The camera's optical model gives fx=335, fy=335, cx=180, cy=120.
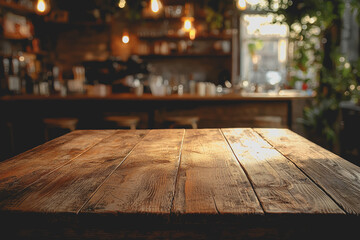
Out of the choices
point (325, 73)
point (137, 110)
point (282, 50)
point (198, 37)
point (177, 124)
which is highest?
point (198, 37)

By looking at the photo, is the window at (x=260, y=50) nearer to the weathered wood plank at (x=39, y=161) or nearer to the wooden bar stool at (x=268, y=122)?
the wooden bar stool at (x=268, y=122)

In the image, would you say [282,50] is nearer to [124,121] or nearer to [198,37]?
[198,37]

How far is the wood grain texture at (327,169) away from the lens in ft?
3.26

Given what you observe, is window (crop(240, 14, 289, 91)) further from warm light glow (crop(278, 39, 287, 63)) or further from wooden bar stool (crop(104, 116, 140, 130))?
wooden bar stool (crop(104, 116, 140, 130))

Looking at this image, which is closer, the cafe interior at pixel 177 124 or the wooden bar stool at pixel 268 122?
the cafe interior at pixel 177 124

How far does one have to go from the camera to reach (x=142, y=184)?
114 centimetres

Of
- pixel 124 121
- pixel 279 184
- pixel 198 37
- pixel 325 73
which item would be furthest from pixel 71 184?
pixel 198 37

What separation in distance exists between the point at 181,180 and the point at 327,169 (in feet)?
1.91

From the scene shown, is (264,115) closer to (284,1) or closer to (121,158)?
(284,1)

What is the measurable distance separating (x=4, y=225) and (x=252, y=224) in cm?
69

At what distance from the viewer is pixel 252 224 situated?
3.00 feet

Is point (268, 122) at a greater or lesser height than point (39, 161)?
lesser

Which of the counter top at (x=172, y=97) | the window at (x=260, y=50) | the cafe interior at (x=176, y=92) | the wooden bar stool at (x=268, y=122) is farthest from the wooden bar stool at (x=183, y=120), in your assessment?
the window at (x=260, y=50)

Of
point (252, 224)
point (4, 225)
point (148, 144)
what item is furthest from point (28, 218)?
point (148, 144)
